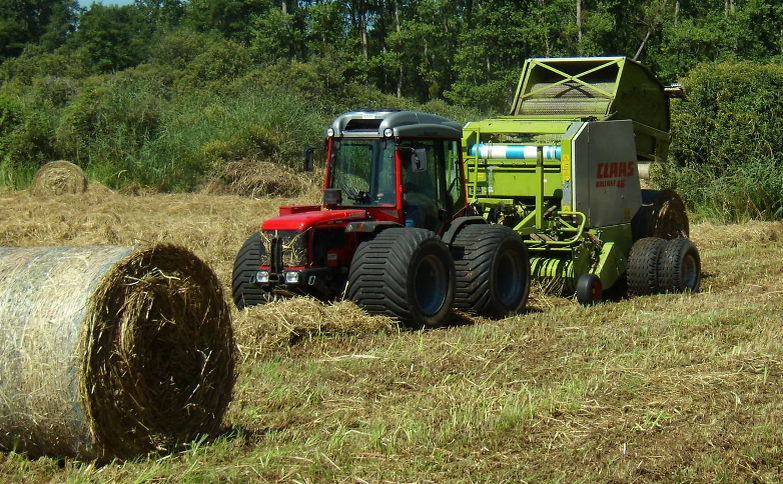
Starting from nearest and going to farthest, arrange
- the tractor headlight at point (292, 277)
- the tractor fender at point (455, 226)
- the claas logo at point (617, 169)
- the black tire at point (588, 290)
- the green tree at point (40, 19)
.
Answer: the tractor headlight at point (292, 277) < the tractor fender at point (455, 226) < the black tire at point (588, 290) < the claas logo at point (617, 169) < the green tree at point (40, 19)

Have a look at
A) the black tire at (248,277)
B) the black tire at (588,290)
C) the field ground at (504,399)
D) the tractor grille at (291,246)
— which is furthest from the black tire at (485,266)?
the black tire at (248,277)

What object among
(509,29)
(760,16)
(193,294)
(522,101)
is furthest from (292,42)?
(193,294)

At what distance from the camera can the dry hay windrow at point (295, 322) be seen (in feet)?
27.9

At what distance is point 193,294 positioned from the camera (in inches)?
242

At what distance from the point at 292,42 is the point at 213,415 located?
42.9m

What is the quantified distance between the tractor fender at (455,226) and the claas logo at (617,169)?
2.07m

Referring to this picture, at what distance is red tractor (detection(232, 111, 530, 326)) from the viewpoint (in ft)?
30.3

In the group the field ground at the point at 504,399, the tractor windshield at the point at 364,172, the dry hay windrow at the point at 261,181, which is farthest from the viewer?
the dry hay windrow at the point at 261,181

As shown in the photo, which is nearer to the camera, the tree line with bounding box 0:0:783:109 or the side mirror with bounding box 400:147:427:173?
the side mirror with bounding box 400:147:427:173

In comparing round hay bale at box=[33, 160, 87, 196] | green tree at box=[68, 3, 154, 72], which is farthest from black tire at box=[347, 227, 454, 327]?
green tree at box=[68, 3, 154, 72]

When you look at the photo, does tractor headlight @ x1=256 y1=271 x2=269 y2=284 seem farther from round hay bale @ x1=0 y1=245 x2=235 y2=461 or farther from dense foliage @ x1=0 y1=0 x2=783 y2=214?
dense foliage @ x1=0 y1=0 x2=783 y2=214

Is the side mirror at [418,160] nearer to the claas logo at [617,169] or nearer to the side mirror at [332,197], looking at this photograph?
the side mirror at [332,197]

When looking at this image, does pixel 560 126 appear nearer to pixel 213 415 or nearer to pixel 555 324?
pixel 555 324

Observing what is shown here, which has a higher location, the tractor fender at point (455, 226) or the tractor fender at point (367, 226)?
the tractor fender at point (367, 226)
